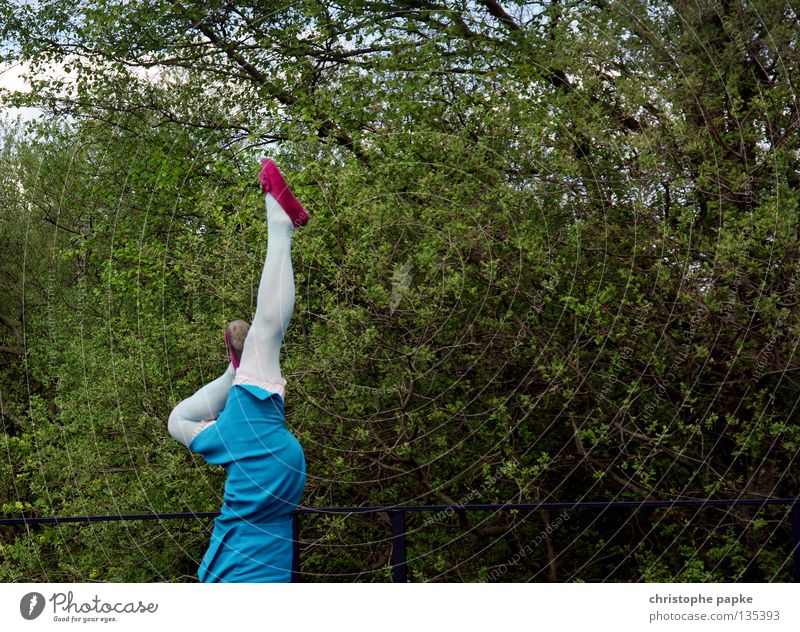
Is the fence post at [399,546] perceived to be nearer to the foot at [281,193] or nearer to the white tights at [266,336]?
the white tights at [266,336]

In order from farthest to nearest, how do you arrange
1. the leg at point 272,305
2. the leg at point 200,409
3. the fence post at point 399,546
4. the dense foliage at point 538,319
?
A: the dense foliage at point 538,319, the fence post at point 399,546, the leg at point 200,409, the leg at point 272,305

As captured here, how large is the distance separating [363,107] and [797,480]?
5.72m

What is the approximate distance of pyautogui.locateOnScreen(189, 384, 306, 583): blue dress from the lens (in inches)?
215

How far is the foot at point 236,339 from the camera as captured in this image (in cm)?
558

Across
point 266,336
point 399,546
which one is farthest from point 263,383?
point 399,546

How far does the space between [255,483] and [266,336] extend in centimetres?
81

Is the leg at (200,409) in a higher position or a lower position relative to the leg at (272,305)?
lower

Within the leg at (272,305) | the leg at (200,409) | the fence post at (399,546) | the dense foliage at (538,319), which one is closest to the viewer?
the leg at (272,305)

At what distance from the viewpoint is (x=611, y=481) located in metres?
9.19

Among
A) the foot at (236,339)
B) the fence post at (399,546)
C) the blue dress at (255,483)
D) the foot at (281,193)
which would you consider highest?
the foot at (281,193)

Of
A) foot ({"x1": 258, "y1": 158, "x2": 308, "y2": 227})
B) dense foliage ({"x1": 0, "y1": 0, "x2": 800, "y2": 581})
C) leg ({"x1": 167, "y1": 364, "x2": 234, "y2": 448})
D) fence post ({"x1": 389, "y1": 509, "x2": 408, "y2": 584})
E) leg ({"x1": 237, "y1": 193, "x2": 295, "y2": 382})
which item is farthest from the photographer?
dense foliage ({"x1": 0, "y1": 0, "x2": 800, "y2": 581})

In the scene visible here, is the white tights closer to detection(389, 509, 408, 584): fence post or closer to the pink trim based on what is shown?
the pink trim

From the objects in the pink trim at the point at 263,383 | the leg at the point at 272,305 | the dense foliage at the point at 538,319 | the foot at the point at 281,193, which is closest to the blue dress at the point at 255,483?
the pink trim at the point at 263,383

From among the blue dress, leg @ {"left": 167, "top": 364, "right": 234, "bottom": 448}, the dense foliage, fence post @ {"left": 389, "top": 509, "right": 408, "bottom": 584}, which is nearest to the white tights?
leg @ {"left": 167, "top": 364, "right": 234, "bottom": 448}
